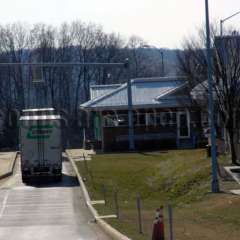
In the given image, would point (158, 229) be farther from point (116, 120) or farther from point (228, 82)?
point (116, 120)

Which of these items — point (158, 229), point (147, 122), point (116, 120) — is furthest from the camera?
point (116, 120)

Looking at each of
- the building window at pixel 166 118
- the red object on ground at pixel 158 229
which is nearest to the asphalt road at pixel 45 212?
the red object on ground at pixel 158 229

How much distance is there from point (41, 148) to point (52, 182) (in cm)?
214

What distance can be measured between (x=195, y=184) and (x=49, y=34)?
83532mm

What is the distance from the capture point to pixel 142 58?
415ft

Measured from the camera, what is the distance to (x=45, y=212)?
2980 cm

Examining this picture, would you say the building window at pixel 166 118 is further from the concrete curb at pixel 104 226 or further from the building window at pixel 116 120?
the concrete curb at pixel 104 226

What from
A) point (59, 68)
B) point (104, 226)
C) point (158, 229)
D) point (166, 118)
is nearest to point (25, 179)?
point (104, 226)

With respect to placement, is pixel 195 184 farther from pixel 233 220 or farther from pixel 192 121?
pixel 192 121

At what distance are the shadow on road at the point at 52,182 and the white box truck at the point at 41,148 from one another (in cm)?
62

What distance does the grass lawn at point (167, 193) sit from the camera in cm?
1980

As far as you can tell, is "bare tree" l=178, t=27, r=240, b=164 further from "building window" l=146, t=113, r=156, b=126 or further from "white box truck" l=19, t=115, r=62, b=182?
"building window" l=146, t=113, r=156, b=126

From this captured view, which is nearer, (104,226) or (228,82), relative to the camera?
(104,226)

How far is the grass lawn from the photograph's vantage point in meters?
19.8
